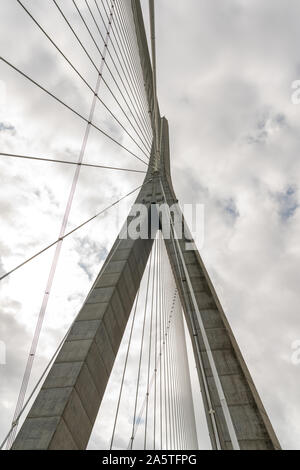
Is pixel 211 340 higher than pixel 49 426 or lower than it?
higher

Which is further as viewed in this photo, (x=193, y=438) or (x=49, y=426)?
(x=193, y=438)

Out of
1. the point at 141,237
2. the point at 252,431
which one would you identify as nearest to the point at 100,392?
the point at 252,431

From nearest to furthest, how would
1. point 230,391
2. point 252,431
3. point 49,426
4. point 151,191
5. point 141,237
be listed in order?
1. point 49,426
2. point 252,431
3. point 230,391
4. point 141,237
5. point 151,191

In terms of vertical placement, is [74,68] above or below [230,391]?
above

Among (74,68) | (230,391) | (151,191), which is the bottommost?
(230,391)

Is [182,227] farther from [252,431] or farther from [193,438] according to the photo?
[193,438]

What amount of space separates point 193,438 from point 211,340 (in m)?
17.7

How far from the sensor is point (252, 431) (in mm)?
7328

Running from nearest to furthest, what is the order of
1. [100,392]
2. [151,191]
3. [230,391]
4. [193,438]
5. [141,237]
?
[230,391] < [100,392] < [141,237] < [151,191] < [193,438]
